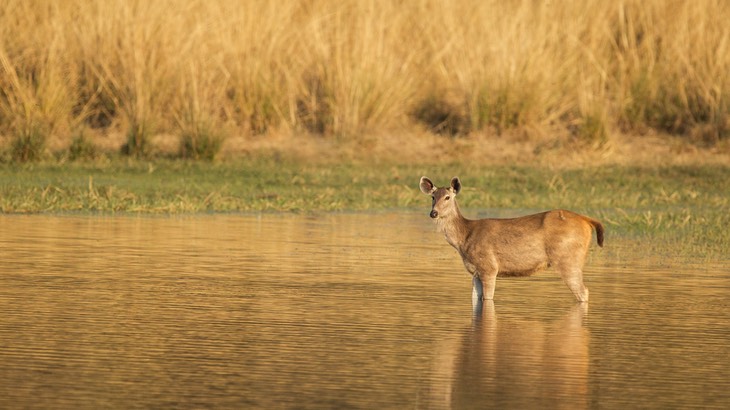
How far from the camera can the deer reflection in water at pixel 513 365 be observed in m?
7.86

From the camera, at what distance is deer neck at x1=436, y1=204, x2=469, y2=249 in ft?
39.0

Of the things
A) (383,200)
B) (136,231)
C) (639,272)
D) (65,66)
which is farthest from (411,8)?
(639,272)

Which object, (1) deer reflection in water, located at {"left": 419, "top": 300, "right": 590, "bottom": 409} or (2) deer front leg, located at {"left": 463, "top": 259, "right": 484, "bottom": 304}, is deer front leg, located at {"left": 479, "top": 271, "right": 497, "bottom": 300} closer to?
(2) deer front leg, located at {"left": 463, "top": 259, "right": 484, "bottom": 304}

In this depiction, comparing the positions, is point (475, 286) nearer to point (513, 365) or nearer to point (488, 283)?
point (488, 283)

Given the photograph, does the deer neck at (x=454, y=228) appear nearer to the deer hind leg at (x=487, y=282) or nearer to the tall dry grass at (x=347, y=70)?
the deer hind leg at (x=487, y=282)

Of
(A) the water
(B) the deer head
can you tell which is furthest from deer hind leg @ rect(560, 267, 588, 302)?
(B) the deer head

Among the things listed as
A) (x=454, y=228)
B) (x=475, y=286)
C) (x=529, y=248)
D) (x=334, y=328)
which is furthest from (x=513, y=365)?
(x=454, y=228)

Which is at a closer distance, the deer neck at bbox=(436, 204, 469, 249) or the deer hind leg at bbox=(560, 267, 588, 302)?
the deer hind leg at bbox=(560, 267, 588, 302)

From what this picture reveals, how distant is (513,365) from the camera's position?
8.82 metres

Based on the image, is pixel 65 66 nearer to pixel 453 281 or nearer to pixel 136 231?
pixel 136 231

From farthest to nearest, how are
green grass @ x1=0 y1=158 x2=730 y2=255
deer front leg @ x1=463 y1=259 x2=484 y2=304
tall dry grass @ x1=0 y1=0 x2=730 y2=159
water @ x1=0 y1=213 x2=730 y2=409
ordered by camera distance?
1. tall dry grass @ x1=0 y1=0 x2=730 y2=159
2. green grass @ x1=0 y1=158 x2=730 y2=255
3. deer front leg @ x1=463 y1=259 x2=484 y2=304
4. water @ x1=0 y1=213 x2=730 y2=409

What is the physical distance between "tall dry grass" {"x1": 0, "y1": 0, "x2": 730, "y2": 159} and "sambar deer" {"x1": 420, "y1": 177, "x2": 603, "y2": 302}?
12.8m

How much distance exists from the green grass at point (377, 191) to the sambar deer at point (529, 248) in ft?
12.0

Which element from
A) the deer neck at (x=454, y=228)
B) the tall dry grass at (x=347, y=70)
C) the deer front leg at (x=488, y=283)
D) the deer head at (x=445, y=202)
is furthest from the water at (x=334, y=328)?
the tall dry grass at (x=347, y=70)
